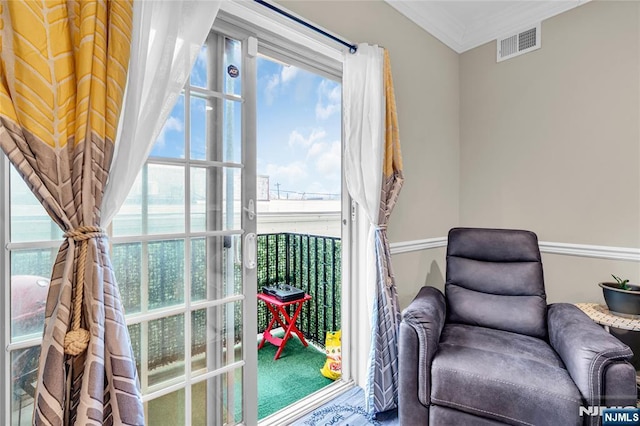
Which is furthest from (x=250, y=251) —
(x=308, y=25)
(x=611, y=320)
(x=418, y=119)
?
(x=611, y=320)

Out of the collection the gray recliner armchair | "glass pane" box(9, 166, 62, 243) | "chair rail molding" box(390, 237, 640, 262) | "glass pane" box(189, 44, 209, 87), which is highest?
"glass pane" box(189, 44, 209, 87)

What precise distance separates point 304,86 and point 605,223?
8.55 feet

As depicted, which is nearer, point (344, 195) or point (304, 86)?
point (344, 195)

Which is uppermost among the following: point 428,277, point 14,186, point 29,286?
point 14,186

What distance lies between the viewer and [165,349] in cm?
135

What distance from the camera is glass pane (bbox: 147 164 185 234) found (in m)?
1.31

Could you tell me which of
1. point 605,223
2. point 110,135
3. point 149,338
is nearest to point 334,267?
point 149,338

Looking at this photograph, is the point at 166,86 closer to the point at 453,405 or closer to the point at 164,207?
the point at 164,207

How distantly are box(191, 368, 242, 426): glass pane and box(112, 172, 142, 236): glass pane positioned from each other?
762mm

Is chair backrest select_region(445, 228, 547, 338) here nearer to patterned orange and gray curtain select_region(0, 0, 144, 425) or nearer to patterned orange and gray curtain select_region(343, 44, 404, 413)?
patterned orange and gray curtain select_region(343, 44, 404, 413)

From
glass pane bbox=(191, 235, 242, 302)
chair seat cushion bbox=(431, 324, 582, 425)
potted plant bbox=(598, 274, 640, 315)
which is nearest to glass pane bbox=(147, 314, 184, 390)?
glass pane bbox=(191, 235, 242, 302)

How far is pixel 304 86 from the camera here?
9.99 ft

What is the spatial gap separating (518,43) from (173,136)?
2671 millimetres

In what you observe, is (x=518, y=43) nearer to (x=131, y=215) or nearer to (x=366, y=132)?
(x=366, y=132)
